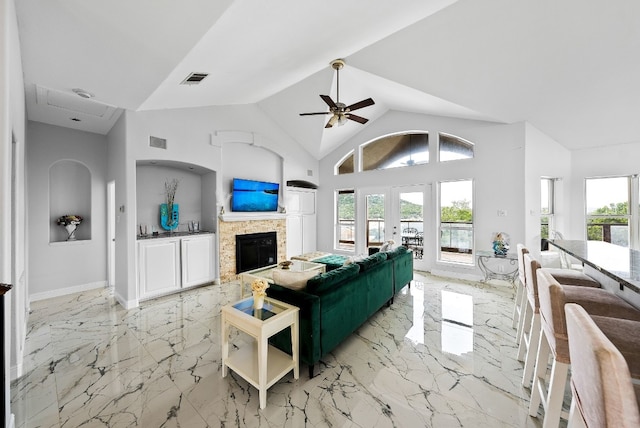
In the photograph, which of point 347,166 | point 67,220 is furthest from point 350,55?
point 67,220

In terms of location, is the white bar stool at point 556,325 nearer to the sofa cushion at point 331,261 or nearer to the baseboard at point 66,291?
the sofa cushion at point 331,261

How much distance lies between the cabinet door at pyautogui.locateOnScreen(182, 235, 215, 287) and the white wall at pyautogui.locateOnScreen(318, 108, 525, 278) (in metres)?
4.02

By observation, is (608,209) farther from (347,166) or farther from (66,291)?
(66,291)

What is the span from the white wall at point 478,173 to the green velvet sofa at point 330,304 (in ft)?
9.54

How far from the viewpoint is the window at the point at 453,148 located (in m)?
5.20

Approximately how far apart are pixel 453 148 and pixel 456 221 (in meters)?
1.49

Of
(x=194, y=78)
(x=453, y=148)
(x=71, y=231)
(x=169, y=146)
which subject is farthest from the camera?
(x=453, y=148)

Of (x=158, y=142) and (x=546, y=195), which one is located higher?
(x=158, y=142)

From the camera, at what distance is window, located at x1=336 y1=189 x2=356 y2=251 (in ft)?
23.1

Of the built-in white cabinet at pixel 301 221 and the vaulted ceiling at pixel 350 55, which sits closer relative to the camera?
the vaulted ceiling at pixel 350 55

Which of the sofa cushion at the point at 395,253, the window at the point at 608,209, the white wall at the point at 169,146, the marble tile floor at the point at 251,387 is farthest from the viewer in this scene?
the window at the point at 608,209

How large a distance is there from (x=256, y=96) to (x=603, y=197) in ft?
22.7

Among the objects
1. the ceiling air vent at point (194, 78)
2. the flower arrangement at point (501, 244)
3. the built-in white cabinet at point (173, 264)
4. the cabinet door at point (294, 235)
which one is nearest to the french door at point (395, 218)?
the flower arrangement at point (501, 244)

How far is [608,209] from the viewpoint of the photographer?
16.6 feet
